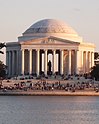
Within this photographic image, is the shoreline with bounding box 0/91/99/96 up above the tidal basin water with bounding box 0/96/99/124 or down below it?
above

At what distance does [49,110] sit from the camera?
455 feet

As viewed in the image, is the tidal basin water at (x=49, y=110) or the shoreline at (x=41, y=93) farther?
the shoreline at (x=41, y=93)

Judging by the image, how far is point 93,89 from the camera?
188m

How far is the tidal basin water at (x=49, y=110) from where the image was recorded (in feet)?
399

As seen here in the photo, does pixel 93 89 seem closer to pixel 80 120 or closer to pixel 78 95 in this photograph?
pixel 78 95

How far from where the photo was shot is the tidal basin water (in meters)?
122

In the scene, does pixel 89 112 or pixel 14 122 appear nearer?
pixel 14 122

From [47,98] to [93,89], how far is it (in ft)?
57.7

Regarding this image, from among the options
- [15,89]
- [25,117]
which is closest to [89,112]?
[25,117]

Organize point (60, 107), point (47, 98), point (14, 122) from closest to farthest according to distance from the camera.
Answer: point (14, 122)
point (60, 107)
point (47, 98)

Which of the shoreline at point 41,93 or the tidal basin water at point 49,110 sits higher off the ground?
the shoreline at point 41,93

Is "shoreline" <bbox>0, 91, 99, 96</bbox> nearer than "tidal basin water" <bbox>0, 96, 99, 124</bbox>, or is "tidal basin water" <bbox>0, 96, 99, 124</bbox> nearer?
"tidal basin water" <bbox>0, 96, 99, 124</bbox>

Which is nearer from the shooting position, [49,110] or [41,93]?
[49,110]

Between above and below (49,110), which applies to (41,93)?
above
